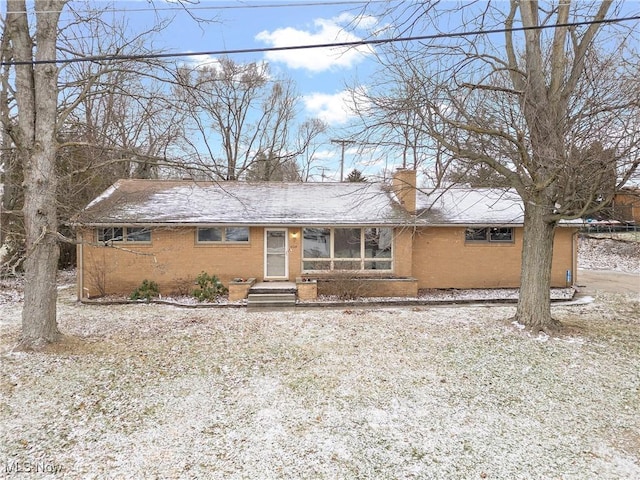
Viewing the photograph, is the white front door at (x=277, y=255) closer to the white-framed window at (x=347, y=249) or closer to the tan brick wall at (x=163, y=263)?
the white-framed window at (x=347, y=249)

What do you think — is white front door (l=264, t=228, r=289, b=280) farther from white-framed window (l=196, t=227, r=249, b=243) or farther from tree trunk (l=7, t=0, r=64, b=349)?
tree trunk (l=7, t=0, r=64, b=349)

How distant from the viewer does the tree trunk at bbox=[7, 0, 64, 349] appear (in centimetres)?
631

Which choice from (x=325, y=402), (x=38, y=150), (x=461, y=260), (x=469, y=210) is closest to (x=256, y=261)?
(x=38, y=150)

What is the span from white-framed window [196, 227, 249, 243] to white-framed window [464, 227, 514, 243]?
25.7ft

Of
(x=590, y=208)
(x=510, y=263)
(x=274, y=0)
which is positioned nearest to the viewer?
(x=274, y=0)

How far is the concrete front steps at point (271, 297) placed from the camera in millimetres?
10538

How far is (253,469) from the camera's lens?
11.5 ft

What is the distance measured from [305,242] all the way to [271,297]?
8.60ft

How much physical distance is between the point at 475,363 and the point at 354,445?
3.17 meters

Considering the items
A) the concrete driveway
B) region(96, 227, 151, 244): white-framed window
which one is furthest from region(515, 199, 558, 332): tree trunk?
region(96, 227, 151, 244): white-framed window

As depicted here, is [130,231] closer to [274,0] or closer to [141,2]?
[141,2]

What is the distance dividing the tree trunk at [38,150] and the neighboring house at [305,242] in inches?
189

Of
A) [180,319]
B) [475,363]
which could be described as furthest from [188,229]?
[475,363]

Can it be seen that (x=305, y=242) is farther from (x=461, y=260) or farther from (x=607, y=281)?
(x=607, y=281)
